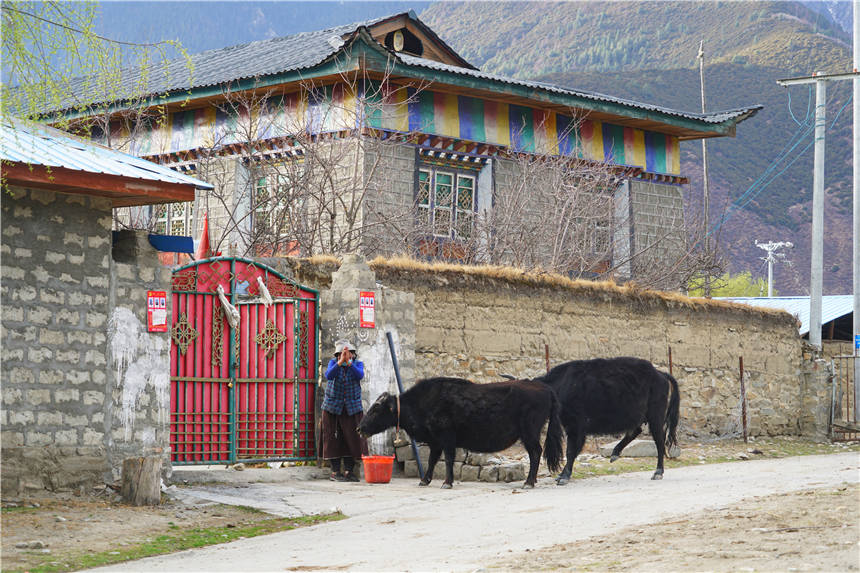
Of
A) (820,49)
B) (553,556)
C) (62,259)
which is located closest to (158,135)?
(62,259)

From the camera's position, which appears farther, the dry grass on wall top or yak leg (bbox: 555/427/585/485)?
the dry grass on wall top

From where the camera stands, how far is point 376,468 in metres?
14.5

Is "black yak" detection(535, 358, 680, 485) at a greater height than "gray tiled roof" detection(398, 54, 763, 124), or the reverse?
"gray tiled roof" detection(398, 54, 763, 124)

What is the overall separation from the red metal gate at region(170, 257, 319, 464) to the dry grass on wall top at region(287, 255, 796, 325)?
118 cm

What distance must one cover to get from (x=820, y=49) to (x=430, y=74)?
83366 millimetres

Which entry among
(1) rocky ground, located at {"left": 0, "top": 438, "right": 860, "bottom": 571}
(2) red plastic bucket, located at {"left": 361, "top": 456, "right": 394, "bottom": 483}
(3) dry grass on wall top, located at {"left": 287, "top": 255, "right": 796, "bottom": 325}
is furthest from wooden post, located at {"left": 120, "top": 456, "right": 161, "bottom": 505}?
(3) dry grass on wall top, located at {"left": 287, "top": 255, "right": 796, "bottom": 325}

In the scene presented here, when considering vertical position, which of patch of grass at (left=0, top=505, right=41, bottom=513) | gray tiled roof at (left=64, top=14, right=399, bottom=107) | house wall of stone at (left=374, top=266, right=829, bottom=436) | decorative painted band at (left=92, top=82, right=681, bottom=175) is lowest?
patch of grass at (left=0, top=505, right=41, bottom=513)

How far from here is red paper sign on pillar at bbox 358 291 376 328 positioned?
49.5 ft

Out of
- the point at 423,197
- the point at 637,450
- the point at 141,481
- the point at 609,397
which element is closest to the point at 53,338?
the point at 141,481

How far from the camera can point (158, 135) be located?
95.1 feet

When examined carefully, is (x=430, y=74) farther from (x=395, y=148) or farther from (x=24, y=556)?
(x=24, y=556)

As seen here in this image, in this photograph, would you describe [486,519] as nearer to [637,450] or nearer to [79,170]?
[79,170]

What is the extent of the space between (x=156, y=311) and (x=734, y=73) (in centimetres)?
9301

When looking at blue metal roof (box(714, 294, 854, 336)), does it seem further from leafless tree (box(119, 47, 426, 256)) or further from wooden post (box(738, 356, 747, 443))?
leafless tree (box(119, 47, 426, 256))
